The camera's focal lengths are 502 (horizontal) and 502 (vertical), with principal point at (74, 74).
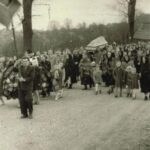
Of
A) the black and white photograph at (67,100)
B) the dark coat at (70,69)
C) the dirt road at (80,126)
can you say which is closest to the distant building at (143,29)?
the black and white photograph at (67,100)

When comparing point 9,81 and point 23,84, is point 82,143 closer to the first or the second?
point 23,84

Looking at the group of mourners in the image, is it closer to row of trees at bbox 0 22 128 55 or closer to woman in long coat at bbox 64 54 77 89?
woman in long coat at bbox 64 54 77 89

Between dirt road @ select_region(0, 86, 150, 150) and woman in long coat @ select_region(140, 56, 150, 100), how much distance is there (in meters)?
0.46

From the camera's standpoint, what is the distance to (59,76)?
1712 cm

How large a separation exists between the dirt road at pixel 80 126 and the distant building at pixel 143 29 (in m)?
48.6

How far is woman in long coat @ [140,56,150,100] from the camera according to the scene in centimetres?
1628

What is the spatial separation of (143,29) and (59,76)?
1947 inches

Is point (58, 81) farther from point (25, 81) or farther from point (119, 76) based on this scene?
point (25, 81)

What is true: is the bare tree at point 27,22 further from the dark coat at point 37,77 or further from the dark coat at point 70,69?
the dark coat at point 37,77

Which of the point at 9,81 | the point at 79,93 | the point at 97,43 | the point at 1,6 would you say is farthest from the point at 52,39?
the point at 1,6

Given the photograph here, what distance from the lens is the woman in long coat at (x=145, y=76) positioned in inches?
641

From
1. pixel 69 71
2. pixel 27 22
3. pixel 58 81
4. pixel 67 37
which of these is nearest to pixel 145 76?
pixel 58 81

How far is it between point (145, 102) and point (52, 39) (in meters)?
16.9

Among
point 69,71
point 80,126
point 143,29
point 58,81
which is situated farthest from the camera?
point 143,29
